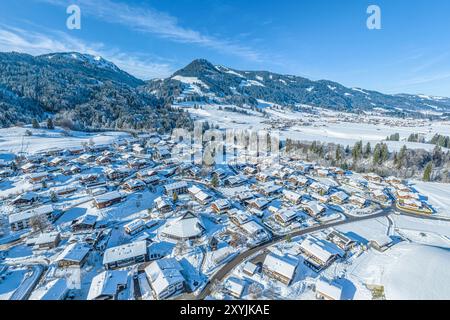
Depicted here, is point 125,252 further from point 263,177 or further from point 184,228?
point 263,177

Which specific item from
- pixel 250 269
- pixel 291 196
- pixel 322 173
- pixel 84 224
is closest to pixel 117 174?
pixel 84 224

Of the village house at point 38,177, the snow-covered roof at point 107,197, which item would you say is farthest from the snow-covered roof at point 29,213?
the village house at point 38,177

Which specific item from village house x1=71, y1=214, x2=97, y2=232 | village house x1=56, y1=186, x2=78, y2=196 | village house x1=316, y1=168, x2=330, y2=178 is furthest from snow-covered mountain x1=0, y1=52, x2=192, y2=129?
village house x1=316, y1=168, x2=330, y2=178

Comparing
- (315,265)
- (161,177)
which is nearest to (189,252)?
(315,265)

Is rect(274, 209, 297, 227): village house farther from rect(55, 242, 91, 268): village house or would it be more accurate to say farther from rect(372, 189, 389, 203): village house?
rect(55, 242, 91, 268): village house

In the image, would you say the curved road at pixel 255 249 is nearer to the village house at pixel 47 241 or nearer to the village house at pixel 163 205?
the village house at pixel 163 205

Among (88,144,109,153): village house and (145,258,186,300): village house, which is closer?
(145,258,186,300): village house
